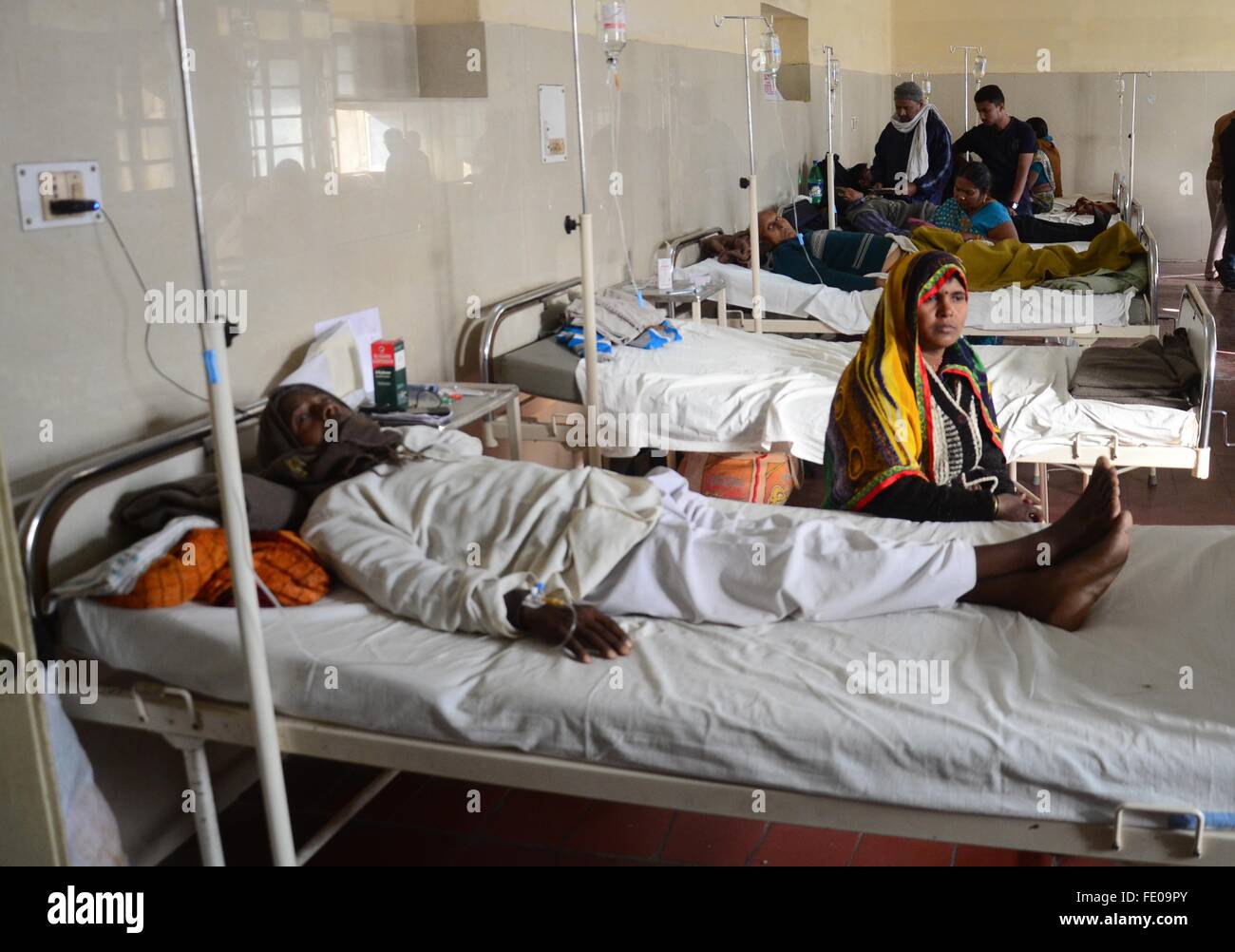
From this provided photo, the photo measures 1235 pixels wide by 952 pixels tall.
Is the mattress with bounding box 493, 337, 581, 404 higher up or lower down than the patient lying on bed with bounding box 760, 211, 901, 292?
lower down

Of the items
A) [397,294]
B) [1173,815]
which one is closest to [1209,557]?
[1173,815]

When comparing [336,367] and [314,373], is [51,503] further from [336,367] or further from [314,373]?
[336,367]

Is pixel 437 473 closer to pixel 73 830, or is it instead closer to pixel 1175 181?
pixel 73 830

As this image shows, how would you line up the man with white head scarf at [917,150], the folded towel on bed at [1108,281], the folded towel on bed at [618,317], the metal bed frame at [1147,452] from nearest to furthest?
1. the metal bed frame at [1147,452]
2. the folded towel on bed at [618,317]
3. the folded towel on bed at [1108,281]
4. the man with white head scarf at [917,150]

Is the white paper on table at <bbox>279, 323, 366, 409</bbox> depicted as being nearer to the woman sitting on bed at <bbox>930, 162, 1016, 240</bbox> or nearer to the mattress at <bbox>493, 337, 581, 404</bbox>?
the mattress at <bbox>493, 337, 581, 404</bbox>

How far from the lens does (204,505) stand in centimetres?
257

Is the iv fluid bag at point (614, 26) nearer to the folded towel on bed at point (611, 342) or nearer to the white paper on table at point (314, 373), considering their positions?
the folded towel on bed at point (611, 342)

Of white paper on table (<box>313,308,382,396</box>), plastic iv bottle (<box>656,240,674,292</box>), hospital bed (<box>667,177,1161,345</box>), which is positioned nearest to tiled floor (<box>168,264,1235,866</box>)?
white paper on table (<box>313,308,382,396</box>)

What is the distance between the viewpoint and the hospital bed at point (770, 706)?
1.88 metres

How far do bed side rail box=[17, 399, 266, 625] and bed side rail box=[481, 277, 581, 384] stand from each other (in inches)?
65.4

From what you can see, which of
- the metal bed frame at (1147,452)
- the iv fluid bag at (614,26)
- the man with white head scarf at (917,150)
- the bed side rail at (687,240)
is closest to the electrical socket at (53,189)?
the iv fluid bag at (614,26)

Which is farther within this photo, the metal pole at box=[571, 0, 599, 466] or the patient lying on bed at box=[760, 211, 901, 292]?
the patient lying on bed at box=[760, 211, 901, 292]

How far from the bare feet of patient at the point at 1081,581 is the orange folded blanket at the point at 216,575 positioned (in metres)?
1.46

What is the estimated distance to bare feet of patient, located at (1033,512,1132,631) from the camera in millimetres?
2318
